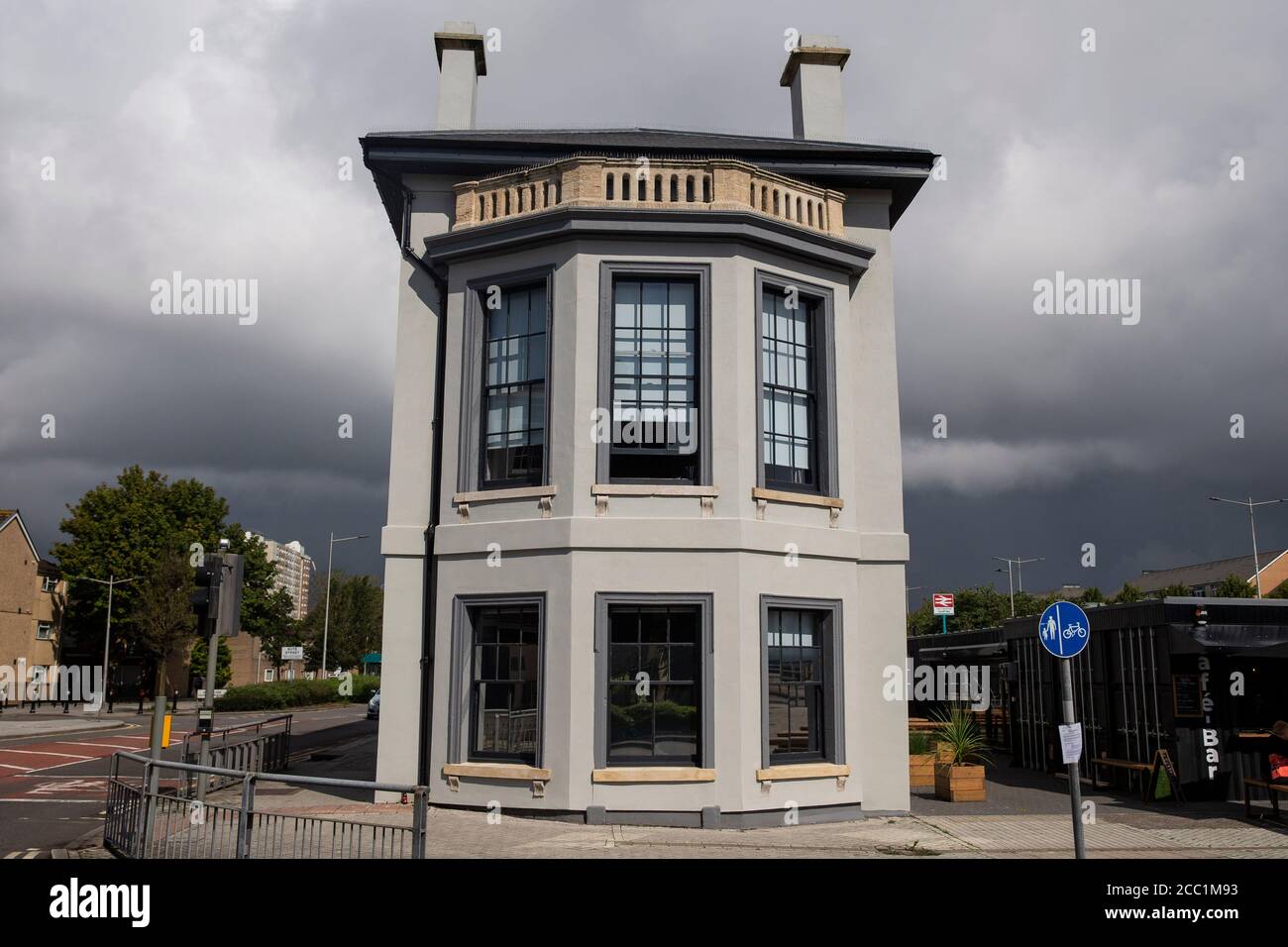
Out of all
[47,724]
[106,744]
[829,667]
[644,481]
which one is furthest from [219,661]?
[829,667]

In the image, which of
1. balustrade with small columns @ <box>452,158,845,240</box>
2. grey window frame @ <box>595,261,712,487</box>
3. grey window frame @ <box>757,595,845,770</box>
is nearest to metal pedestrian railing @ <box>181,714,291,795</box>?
grey window frame @ <box>595,261,712,487</box>

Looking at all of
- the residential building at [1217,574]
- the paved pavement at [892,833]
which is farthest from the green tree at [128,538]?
the residential building at [1217,574]

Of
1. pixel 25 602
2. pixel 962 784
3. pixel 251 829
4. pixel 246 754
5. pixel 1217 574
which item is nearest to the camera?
pixel 251 829

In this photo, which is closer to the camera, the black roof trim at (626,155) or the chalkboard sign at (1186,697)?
the black roof trim at (626,155)

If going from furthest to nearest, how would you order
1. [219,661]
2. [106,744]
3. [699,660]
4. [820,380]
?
[219,661]
[106,744]
[820,380]
[699,660]

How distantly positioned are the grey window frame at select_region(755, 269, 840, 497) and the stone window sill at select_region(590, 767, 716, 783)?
13.1 feet

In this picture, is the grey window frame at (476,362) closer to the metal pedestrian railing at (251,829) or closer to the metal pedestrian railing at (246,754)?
the metal pedestrian railing at (246,754)

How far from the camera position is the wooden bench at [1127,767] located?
15.9 meters

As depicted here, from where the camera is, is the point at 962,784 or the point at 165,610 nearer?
the point at 962,784

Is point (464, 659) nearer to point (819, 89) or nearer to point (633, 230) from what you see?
point (633, 230)

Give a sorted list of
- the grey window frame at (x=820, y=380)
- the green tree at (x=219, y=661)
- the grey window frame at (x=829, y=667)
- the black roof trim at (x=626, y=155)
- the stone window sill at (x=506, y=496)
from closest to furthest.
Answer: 1. the grey window frame at (x=829, y=667)
2. the stone window sill at (x=506, y=496)
3. the grey window frame at (x=820, y=380)
4. the black roof trim at (x=626, y=155)
5. the green tree at (x=219, y=661)

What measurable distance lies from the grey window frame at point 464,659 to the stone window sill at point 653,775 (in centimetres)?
157

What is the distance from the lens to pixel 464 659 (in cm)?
1393

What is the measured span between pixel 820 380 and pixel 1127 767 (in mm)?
8385
